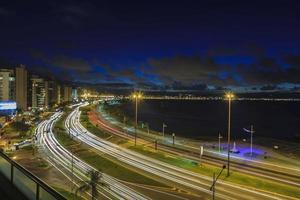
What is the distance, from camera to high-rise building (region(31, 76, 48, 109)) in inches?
6539

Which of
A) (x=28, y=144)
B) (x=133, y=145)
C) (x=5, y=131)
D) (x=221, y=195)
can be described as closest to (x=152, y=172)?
(x=221, y=195)

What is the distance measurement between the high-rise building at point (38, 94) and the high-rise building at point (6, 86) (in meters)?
21.6

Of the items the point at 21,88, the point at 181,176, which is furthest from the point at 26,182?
the point at 21,88

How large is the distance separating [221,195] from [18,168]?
2831 centimetres

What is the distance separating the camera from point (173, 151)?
5294 cm

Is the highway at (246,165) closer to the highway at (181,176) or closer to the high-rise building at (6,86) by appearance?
the highway at (181,176)

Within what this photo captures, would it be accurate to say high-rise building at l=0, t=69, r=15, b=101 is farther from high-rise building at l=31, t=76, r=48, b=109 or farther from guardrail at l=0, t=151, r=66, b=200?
guardrail at l=0, t=151, r=66, b=200

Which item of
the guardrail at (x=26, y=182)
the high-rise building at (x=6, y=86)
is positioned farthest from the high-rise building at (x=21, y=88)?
the guardrail at (x=26, y=182)

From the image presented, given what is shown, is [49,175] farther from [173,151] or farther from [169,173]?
[173,151]

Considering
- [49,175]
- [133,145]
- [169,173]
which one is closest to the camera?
[169,173]

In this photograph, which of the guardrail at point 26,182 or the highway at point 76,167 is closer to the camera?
the guardrail at point 26,182

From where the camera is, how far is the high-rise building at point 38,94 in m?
166

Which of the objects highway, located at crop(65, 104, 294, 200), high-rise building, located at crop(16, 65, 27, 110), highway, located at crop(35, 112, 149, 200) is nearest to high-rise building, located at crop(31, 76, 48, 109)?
high-rise building, located at crop(16, 65, 27, 110)

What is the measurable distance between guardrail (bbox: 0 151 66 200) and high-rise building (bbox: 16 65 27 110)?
15097cm
